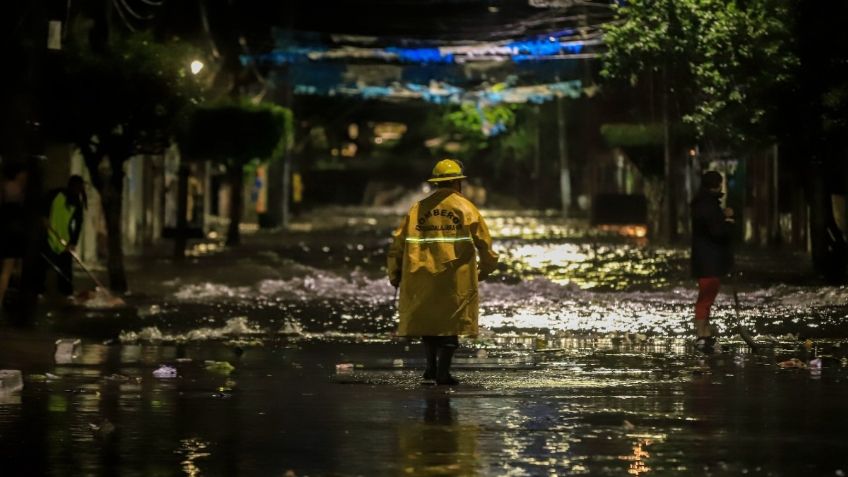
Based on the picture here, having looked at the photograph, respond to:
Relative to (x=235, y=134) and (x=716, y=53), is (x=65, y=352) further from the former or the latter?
(x=235, y=134)

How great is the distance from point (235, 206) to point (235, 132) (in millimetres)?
2113

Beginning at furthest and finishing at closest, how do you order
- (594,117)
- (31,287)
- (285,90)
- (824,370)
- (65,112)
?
(594,117) < (285,90) < (65,112) < (31,287) < (824,370)

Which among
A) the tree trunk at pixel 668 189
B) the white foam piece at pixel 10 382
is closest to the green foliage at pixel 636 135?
the tree trunk at pixel 668 189

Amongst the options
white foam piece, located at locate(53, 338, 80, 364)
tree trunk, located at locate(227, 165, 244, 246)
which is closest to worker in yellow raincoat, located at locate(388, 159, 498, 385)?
white foam piece, located at locate(53, 338, 80, 364)

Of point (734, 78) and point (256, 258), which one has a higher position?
point (734, 78)

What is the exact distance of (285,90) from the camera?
179 feet

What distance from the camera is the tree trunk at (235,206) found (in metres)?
42.2

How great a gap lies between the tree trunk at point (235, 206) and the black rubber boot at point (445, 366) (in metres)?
28.5

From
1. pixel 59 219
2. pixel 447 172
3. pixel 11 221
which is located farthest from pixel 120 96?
pixel 447 172

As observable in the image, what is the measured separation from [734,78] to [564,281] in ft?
13.7

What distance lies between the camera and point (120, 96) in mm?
24297

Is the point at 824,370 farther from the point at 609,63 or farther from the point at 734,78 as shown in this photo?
the point at 609,63

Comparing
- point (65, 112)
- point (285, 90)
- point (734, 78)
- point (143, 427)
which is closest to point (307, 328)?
point (65, 112)

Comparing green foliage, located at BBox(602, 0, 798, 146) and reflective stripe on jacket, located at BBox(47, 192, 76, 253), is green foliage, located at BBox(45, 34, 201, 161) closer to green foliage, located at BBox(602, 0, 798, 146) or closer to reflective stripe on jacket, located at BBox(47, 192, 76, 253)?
reflective stripe on jacket, located at BBox(47, 192, 76, 253)
